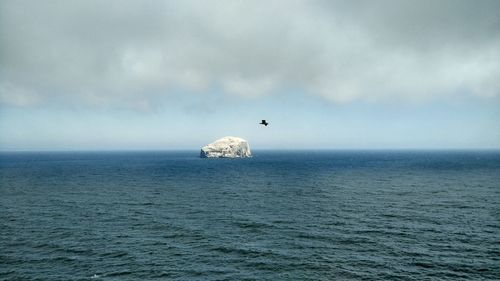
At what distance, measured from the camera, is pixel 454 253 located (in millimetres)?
50438

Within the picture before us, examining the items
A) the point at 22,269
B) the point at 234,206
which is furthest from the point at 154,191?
the point at 22,269

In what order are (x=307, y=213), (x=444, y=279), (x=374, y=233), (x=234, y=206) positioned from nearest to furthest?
(x=444, y=279), (x=374, y=233), (x=307, y=213), (x=234, y=206)

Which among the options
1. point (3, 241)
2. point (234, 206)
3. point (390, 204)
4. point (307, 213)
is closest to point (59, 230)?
point (3, 241)

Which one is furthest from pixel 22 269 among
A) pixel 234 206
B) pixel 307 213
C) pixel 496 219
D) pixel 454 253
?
pixel 496 219

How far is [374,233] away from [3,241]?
68759 millimetres

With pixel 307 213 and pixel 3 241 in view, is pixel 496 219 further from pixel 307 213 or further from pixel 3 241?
pixel 3 241

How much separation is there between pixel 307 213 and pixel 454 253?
108 ft

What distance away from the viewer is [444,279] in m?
41.7

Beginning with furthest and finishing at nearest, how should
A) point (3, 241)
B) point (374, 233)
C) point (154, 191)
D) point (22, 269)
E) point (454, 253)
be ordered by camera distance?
point (154, 191) → point (374, 233) → point (3, 241) → point (454, 253) → point (22, 269)

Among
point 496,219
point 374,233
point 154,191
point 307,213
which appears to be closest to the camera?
point 374,233

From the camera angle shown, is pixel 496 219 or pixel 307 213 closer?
pixel 496 219

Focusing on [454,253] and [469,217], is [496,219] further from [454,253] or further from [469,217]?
[454,253]

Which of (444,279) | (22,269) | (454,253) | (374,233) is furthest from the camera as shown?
(374,233)

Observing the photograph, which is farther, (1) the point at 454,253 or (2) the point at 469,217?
(2) the point at 469,217
